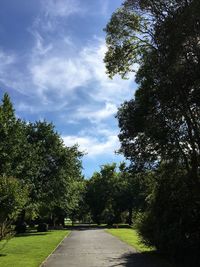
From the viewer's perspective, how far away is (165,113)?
17594 mm

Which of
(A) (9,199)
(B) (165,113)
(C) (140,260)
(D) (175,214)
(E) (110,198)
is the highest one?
(E) (110,198)

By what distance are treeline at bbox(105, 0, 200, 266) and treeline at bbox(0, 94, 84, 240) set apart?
1694cm

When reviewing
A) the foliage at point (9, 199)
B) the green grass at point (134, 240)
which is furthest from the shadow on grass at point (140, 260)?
the foliage at point (9, 199)

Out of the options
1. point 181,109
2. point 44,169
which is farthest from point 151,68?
point 44,169

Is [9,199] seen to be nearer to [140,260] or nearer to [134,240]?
[140,260]

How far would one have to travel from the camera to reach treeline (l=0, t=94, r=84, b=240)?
40.7m

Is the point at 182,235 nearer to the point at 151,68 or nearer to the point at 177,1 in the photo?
the point at 151,68

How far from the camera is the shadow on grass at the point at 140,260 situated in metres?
17.3

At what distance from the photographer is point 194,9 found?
13.8m

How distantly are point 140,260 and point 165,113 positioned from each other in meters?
6.69

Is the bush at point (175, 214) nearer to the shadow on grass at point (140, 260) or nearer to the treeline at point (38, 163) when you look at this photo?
the shadow on grass at point (140, 260)

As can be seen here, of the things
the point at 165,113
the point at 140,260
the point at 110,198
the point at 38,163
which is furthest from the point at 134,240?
the point at 110,198

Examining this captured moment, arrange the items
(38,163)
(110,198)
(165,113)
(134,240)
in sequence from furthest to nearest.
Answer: (110,198) → (38,163) → (134,240) → (165,113)

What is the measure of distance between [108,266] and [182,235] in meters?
3.54
